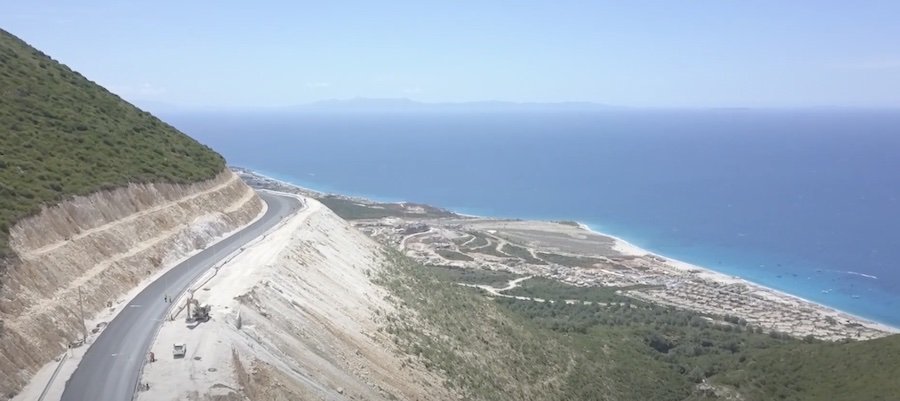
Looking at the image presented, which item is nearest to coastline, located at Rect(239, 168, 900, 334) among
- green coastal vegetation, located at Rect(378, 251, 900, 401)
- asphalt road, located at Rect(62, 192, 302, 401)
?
green coastal vegetation, located at Rect(378, 251, 900, 401)

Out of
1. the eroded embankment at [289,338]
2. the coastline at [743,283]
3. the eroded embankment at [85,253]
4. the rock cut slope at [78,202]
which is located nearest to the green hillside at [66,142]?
the rock cut slope at [78,202]

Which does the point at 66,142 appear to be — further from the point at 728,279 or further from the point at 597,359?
the point at 728,279

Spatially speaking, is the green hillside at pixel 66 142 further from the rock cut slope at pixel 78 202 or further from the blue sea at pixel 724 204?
the blue sea at pixel 724 204

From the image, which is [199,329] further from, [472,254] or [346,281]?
[472,254]

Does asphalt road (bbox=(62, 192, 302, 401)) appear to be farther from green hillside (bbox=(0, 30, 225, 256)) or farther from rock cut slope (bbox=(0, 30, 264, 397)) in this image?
green hillside (bbox=(0, 30, 225, 256))

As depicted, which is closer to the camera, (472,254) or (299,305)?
(299,305)

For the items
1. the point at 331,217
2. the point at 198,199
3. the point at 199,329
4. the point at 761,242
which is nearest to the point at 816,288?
the point at 761,242
